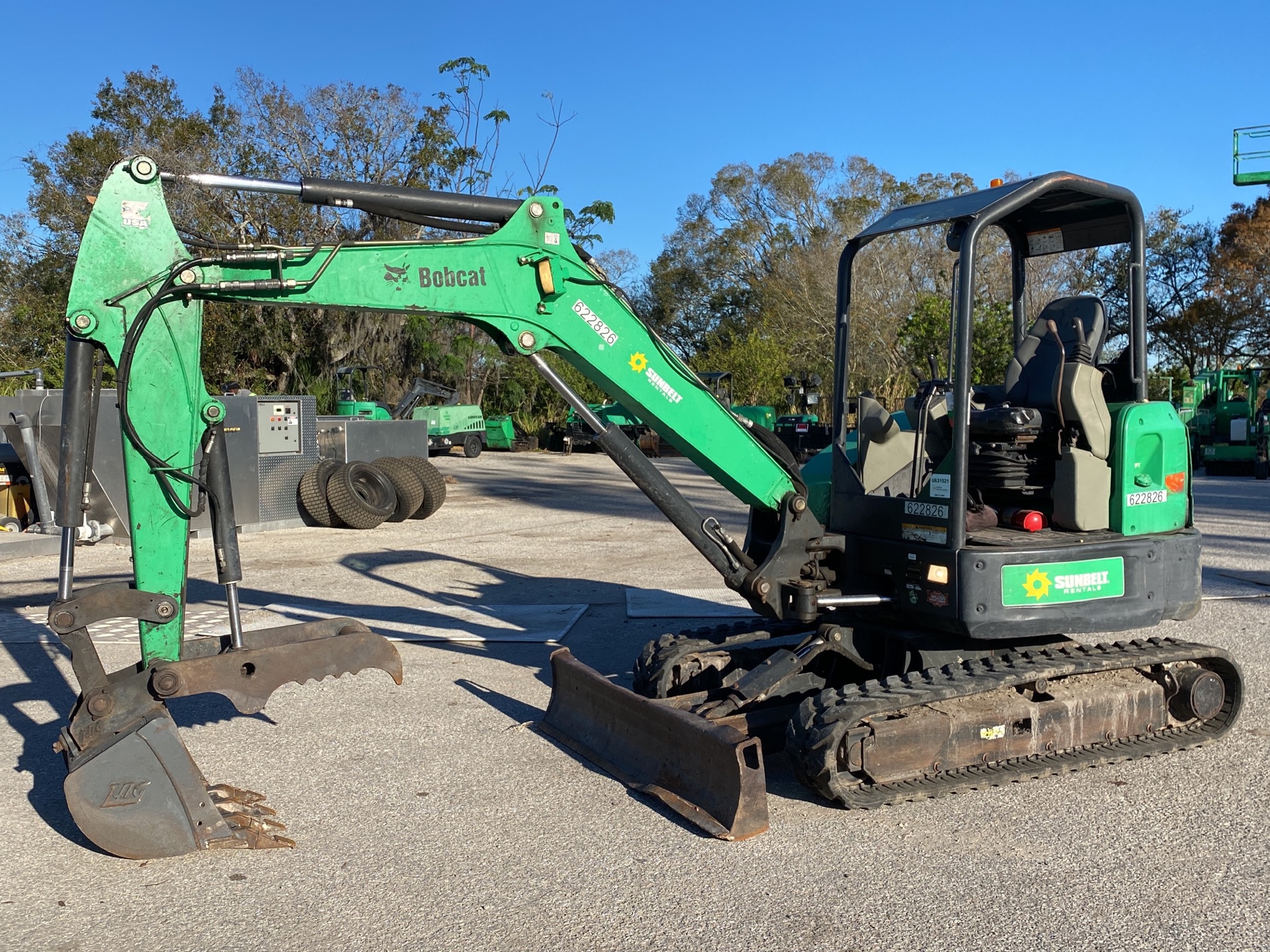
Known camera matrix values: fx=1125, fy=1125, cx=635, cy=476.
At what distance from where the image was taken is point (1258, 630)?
8.83 metres

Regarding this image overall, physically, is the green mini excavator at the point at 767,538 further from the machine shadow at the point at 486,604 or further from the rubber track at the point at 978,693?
the machine shadow at the point at 486,604

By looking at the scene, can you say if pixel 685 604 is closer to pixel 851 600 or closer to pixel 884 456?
pixel 884 456

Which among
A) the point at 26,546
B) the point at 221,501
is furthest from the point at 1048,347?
the point at 26,546

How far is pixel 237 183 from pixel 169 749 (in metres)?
2.36

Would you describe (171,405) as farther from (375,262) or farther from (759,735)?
(759,735)

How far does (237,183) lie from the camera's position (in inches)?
187

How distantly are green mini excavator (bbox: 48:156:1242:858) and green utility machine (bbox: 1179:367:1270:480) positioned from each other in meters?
22.1

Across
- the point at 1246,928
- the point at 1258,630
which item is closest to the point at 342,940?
the point at 1246,928

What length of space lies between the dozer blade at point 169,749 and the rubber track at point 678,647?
1.52 metres

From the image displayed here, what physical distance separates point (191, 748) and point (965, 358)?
14.5 feet

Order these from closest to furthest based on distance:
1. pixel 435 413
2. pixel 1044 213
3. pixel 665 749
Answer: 1. pixel 665 749
2. pixel 1044 213
3. pixel 435 413

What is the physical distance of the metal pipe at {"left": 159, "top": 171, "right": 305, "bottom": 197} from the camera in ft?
15.1

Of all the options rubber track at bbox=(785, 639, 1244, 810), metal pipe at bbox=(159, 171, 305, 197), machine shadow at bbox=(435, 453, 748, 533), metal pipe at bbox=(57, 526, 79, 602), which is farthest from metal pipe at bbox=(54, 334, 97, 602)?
machine shadow at bbox=(435, 453, 748, 533)

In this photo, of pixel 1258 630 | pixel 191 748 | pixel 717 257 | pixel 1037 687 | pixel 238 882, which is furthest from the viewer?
pixel 717 257
